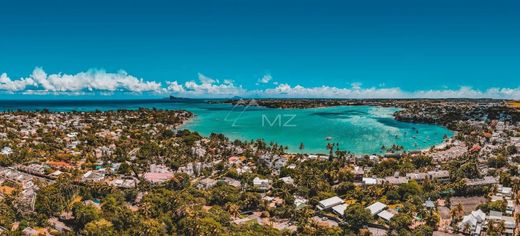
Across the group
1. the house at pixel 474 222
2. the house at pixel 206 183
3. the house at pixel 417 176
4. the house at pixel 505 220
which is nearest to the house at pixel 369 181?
the house at pixel 417 176

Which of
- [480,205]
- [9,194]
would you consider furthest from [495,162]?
[9,194]

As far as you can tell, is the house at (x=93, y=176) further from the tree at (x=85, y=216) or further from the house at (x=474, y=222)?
the house at (x=474, y=222)

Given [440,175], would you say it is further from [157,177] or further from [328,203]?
[157,177]

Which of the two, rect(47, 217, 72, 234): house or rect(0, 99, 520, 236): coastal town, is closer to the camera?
rect(0, 99, 520, 236): coastal town

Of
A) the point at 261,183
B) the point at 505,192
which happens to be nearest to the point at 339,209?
the point at 261,183

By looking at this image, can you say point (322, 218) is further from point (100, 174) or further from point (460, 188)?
point (100, 174)

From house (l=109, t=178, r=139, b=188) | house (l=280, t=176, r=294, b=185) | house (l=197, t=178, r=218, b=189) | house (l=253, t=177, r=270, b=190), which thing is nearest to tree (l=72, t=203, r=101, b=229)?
house (l=109, t=178, r=139, b=188)

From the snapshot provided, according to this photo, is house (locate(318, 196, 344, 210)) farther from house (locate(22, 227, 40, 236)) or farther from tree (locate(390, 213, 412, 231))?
house (locate(22, 227, 40, 236))
